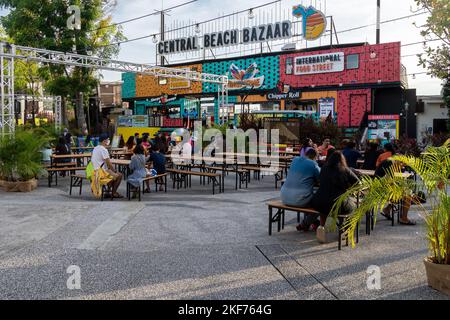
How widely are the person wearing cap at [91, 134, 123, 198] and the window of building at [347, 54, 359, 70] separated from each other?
18.8m

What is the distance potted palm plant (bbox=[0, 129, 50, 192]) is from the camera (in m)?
11.2

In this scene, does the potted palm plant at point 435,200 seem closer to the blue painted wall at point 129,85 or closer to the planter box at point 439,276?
the planter box at point 439,276

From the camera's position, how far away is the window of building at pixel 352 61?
2514 centimetres

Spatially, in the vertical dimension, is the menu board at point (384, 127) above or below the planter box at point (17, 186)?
above

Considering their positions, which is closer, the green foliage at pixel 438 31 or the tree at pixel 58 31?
the green foliage at pixel 438 31

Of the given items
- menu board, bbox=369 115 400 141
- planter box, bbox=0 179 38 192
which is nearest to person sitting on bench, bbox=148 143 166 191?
planter box, bbox=0 179 38 192

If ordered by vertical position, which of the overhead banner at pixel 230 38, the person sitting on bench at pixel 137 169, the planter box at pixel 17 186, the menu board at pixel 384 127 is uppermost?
the overhead banner at pixel 230 38

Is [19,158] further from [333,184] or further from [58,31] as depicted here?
[58,31]

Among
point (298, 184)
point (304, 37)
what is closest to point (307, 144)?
point (298, 184)

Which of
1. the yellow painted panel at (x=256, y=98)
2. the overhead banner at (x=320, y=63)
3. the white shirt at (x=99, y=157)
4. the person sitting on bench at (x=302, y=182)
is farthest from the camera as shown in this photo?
the yellow painted panel at (x=256, y=98)

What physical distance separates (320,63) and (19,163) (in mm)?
19695

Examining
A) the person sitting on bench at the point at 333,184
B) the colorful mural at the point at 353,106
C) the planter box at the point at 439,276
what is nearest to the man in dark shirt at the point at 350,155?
the person sitting on bench at the point at 333,184

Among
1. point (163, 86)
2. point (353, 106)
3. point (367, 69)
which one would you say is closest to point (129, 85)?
point (163, 86)

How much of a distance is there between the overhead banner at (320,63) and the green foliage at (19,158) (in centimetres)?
1894
